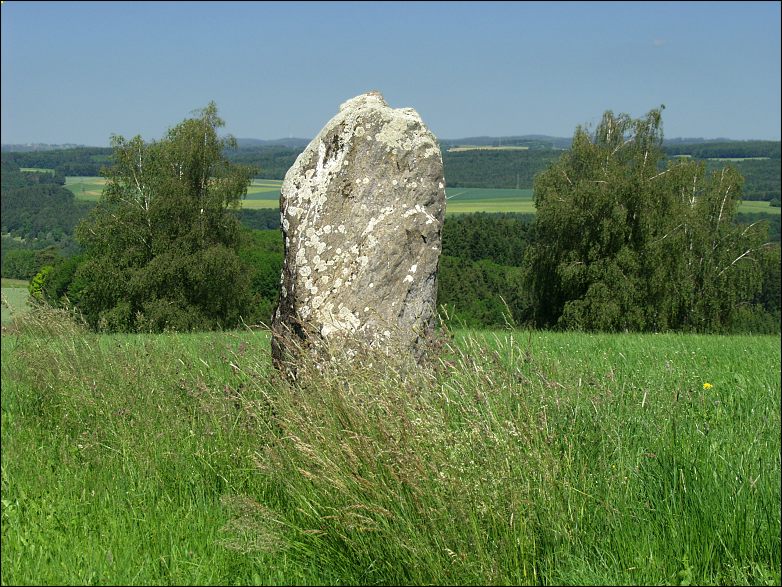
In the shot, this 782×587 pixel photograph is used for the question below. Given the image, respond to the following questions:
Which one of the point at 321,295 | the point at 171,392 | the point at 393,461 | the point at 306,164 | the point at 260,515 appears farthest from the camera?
the point at 306,164

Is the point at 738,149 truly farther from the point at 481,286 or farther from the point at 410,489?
the point at 410,489

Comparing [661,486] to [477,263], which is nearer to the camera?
[661,486]

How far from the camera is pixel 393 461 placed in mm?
3764

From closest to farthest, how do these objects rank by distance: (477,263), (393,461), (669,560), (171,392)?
(669,560) → (393,461) → (171,392) → (477,263)

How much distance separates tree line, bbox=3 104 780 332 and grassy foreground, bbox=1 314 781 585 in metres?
27.4

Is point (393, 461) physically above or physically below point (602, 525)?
above

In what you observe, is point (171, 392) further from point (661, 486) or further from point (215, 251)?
point (215, 251)

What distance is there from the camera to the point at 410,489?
3633mm

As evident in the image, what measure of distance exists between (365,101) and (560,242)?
96.6 ft

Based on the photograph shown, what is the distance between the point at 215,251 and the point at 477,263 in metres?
Result: 30.9

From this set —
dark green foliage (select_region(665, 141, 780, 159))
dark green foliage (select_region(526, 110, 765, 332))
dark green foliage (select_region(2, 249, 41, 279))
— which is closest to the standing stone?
dark green foliage (select_region(2, 249, 41, 279))

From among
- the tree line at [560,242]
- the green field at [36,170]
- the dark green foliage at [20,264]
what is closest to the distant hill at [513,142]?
the tree line at [560,242]

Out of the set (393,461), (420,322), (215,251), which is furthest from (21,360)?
(215,251)

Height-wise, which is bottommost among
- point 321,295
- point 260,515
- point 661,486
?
point 260,515
